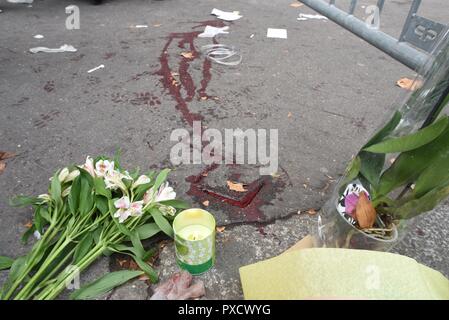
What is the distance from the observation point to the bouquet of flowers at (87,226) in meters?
1.00

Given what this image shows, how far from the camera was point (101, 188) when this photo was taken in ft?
3.72

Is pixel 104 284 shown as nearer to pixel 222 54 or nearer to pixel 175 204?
pixel 175 204

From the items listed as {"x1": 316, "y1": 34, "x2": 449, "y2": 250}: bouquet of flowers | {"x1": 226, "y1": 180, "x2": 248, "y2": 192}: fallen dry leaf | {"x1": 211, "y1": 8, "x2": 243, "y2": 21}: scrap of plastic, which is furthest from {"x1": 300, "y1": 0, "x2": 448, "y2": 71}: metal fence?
{"x1": 211, "y1": 8, "x2": 243, "y2": 21}: scrap of plastic

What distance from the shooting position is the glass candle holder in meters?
1.00

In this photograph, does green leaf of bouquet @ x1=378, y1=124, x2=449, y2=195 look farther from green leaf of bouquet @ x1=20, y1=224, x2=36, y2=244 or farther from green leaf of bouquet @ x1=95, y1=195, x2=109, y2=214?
green leaf of bouquet @ x1=20, y1=224, x2=36, y2=244

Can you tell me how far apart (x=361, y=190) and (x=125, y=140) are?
1.25 m

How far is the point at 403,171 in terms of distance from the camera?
83 cm

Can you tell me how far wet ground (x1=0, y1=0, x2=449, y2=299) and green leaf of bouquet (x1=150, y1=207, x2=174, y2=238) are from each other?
3.2 inches

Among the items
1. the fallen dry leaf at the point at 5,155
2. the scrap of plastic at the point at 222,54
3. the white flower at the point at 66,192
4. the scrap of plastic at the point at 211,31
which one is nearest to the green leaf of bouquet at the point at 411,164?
the white flower at the point at 66,192

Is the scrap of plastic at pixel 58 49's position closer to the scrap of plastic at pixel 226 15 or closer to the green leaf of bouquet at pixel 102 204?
the scrap of plastic at pixel 226 15

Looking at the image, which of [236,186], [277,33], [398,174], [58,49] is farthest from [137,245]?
[277,33]

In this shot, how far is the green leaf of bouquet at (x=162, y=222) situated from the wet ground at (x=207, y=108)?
0.08 meters
